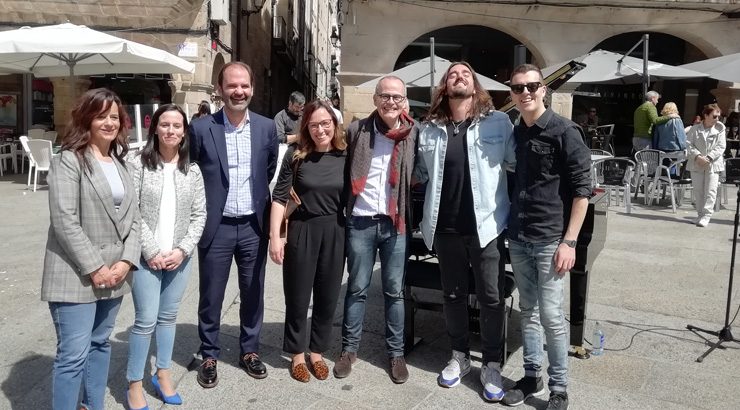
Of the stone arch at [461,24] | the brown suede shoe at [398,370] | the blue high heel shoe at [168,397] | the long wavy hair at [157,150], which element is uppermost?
the stone arch at [461,24]

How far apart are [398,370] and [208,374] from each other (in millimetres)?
1090

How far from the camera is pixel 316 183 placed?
11.2 ft

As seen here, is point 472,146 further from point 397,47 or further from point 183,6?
point 183,6

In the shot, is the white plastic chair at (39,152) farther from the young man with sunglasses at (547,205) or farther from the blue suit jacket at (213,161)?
the young man with sunglasses at (547,205)

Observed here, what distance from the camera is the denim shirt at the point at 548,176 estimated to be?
3006 millimetres

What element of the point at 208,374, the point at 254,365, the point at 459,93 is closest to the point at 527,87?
the point at 459,93

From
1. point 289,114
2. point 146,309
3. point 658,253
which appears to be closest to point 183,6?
point 289,114

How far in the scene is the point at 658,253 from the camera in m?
6.79

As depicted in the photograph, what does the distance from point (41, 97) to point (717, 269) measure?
16.7 metres

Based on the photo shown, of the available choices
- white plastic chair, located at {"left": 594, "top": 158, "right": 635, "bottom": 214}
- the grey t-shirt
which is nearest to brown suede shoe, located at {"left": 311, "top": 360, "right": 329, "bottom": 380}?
the grey t-shirt

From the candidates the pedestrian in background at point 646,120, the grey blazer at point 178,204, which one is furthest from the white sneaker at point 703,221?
the grey blazer at point 178,204

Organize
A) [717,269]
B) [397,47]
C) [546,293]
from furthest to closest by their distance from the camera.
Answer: [397,47]
[717,269]
[546,293]

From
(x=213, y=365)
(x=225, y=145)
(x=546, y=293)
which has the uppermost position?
(x=225, y=145)

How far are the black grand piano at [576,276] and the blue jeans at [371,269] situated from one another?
0.34 meters
